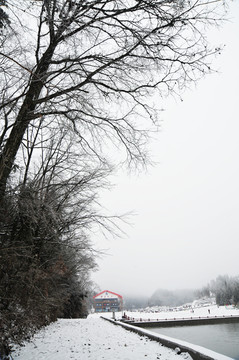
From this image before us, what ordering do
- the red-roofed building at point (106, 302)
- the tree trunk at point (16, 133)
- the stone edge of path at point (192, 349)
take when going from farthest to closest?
the red-roofed building at point (106, 302) → the stone edge of path at point (192, 349) → the tree trunk at point (16, 133)

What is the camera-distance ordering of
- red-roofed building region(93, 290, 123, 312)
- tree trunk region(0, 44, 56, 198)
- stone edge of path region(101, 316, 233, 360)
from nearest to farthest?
1. tree trunk region(0, 44, 56, 198)
2. stone edge of path region(101, 316, 233, 360)
3. red-roofed building region(93, 290, 123, 312)

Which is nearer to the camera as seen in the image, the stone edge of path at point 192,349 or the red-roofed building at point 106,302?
the stone edge of path at point 192,349

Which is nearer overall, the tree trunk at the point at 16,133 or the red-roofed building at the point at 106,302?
the tree trunk at the point at 16,133

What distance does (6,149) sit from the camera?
12.7 ft

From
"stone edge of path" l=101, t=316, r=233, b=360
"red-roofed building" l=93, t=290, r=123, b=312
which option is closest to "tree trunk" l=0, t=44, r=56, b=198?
"stone edge of path" l=101, t=316, r=233, b=360

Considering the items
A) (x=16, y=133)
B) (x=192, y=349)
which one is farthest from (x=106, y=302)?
(x=16, y=133)

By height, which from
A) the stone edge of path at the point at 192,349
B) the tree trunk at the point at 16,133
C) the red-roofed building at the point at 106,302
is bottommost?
the stone edge of path at the point at 192,349

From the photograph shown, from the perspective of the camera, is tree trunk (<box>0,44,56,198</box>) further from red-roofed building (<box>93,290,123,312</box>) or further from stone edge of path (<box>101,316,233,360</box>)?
red-roofed building (<box>93,290,123,312</box>)

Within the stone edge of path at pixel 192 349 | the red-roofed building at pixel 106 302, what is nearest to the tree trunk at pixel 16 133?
the stone edge of path at pixel 192 349

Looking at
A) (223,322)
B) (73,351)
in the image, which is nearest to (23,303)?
(73,351)

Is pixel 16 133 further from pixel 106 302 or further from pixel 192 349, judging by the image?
pixel 106 302

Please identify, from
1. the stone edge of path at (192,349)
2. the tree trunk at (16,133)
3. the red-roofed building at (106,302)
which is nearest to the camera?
the tree trunk at (16,133)

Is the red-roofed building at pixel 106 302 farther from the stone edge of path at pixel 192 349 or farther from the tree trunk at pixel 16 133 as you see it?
the tree trunk at pixel 16 133

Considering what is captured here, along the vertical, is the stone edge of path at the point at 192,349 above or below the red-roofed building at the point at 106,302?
below
